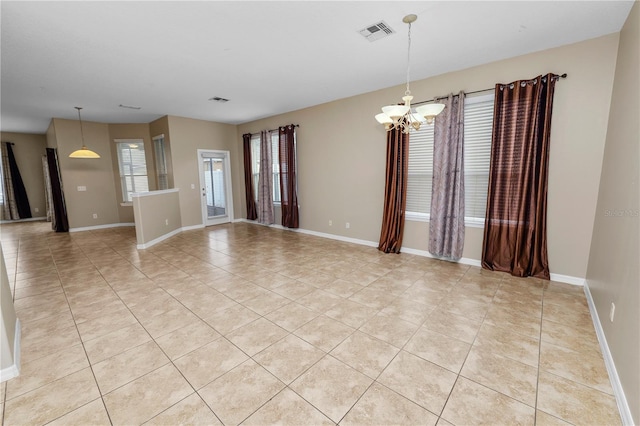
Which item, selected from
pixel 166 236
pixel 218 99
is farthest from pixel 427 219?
pixel 166 236

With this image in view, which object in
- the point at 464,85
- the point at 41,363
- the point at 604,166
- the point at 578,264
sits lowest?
the point at 41,363

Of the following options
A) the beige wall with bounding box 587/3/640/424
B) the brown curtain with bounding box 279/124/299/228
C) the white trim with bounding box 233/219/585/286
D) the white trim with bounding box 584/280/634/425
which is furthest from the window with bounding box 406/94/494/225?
the brown curtain with bounding box 279/124/299/228

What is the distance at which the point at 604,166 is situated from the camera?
2.82 metres

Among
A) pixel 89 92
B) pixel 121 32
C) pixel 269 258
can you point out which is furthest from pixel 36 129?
pixel 269 258

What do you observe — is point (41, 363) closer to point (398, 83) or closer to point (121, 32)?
point (121, 32)

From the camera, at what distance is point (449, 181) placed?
3871 millimetres

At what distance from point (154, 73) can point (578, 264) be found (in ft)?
19.6

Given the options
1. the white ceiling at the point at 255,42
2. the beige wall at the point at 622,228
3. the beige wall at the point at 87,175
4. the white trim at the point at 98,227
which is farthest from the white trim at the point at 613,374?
the beige wall at the point at 87,175

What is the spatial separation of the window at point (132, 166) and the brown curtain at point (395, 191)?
6.72 meters

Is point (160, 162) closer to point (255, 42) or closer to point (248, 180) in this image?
point (248, 180)

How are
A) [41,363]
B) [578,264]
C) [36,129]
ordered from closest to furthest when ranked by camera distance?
[41,363] → [578,264] → [36,129]

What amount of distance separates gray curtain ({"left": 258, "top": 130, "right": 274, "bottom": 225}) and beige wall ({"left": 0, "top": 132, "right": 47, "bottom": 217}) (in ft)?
25.0

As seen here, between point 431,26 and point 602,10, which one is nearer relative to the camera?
point 602,10

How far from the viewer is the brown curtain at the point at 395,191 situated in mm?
4297
